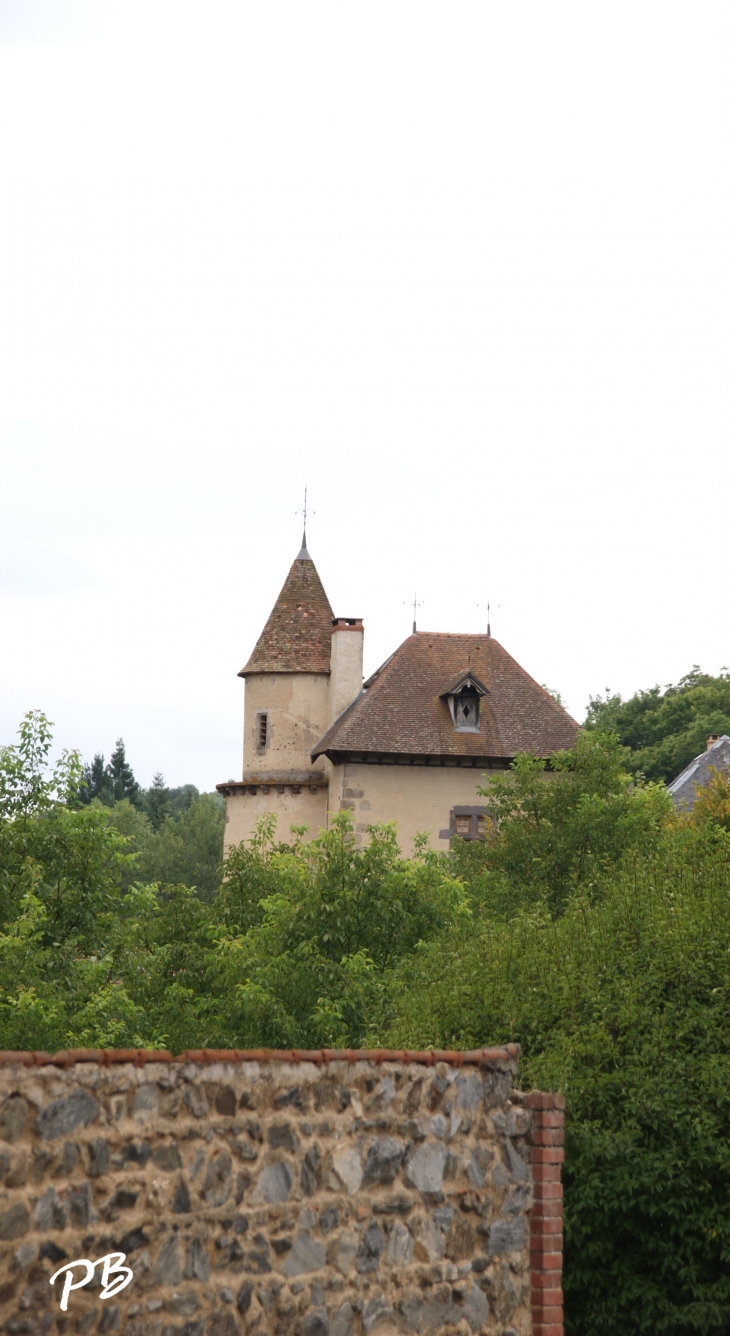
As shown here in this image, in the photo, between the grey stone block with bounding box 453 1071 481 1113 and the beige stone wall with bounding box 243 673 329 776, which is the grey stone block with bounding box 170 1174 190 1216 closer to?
the grey stone block with bounding box 453 1071 481 1113

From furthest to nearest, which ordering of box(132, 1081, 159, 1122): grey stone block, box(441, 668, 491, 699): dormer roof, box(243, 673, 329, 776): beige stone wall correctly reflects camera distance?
box(243, 673, 329, 776): beige stone wall
box(441, 668, 491, 699): dormer roof
box(132, 1081, 159, 1122): grey stone block

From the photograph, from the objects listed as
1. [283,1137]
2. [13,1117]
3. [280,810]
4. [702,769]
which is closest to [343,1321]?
[283,1137]

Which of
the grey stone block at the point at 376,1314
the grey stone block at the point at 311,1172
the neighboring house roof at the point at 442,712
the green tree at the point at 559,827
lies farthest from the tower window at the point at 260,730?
the grey stone block at the point at 311,1172

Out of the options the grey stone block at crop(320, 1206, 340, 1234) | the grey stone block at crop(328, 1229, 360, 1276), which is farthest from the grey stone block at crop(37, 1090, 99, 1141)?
the grey stone block at crop(328, 1229, 360, 1276)

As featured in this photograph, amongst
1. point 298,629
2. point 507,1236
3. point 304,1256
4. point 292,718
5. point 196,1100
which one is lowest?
point 507,1236

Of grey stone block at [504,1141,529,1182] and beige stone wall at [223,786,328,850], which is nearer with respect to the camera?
grey stone block at [504,1141,529,1182]

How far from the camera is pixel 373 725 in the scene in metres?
37.8

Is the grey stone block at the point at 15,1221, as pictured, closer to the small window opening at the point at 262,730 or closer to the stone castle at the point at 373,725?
the stone castle at the point at 373,725

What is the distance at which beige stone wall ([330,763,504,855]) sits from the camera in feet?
122

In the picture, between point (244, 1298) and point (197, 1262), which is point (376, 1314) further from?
point (197, 1262)

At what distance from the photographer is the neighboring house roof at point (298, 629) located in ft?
132

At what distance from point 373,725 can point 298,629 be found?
4314 mm

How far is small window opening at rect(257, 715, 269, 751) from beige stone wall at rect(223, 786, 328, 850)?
1.27 m

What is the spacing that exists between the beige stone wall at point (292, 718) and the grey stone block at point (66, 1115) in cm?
3308
